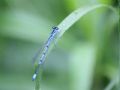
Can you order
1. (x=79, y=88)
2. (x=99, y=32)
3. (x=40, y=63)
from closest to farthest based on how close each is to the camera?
(x=40, y=63)
(x=79, y=88)
(x=99, y=32)

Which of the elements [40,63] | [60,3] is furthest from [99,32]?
[40,63]

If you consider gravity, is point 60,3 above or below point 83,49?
above

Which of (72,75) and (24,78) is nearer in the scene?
(72,75)

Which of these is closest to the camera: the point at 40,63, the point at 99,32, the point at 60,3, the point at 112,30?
the point at 40,63

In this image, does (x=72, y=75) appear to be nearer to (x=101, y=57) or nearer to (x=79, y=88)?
(x=79, y=88)

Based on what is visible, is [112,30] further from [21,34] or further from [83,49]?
[21,34]

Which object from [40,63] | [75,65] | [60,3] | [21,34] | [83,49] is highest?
[60,3]
